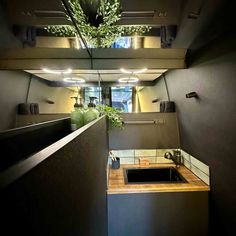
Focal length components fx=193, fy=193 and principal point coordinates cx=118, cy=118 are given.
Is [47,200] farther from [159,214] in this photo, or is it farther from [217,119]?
[159,214]

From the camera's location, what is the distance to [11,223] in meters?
0.24

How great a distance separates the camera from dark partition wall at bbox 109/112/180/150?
2.59 m

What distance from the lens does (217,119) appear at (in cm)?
155

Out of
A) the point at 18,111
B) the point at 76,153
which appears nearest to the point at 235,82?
the point at 76,153

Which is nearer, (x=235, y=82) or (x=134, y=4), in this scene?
(x=235, y=82)

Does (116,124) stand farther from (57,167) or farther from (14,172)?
(14,172)

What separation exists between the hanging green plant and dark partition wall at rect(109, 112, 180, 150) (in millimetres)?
1016

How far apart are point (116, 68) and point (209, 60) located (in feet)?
3.18

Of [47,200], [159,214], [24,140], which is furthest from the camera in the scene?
[159,214]

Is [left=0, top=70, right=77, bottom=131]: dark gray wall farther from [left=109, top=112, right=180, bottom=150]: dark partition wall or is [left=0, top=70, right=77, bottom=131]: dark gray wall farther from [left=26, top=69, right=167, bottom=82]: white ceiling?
[left=109, top=112, right=180, bottom=150]: dark partition wall

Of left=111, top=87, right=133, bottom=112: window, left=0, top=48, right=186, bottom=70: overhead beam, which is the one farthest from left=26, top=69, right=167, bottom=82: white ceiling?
left=111, top=87, right=133, bottom=112: window

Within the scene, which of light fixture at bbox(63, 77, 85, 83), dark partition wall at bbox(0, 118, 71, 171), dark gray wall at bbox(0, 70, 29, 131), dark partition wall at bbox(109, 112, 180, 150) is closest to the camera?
dark partition wall at bbox(0, 118, 71, 171)

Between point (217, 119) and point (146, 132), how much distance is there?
3.79ft

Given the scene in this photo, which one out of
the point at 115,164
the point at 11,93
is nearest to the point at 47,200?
the point at 115,164
